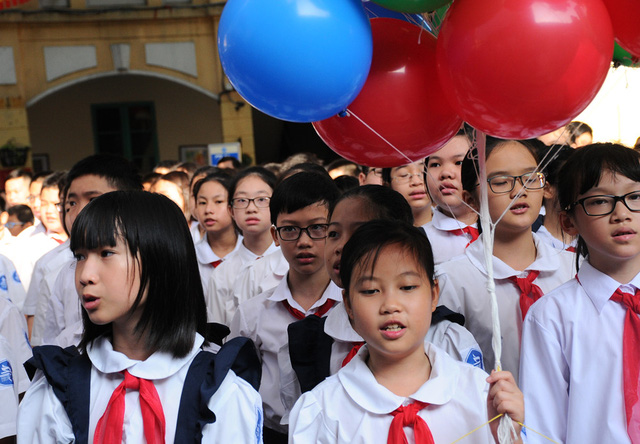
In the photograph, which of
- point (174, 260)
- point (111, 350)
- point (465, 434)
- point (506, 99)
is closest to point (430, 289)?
point (465, 434)

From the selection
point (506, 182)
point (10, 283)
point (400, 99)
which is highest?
point (400, 99)

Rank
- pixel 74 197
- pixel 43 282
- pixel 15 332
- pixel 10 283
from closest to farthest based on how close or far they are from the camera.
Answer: pixel 74 197, pixel 15 332, pixel 43 282, pixel 10 283

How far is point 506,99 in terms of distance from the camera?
5.37 ft

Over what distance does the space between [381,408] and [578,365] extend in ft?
1.96

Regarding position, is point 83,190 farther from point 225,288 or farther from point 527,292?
point 527,292

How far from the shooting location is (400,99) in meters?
1.86

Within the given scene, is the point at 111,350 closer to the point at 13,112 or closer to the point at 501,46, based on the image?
the point at 501,46

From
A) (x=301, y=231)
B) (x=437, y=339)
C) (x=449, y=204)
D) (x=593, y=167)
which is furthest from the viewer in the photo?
(x=449, y=204)

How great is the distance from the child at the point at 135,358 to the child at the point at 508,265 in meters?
0.90

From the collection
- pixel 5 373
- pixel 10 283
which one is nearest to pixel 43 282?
pixel 5 373

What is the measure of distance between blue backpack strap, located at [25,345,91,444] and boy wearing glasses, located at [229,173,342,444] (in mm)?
904

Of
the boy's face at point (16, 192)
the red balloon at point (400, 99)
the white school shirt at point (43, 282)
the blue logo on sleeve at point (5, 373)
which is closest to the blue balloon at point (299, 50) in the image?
the red balloon at point (400, 99)

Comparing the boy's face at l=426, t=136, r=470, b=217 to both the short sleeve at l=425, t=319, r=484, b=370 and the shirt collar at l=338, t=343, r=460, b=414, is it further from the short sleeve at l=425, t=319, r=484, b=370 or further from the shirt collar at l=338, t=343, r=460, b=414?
the shirt collar at l=338, t=343, r=460, b=414

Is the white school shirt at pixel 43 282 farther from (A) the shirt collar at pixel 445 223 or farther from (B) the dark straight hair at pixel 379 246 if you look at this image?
(A) the shirt collar at pixel 445 223
